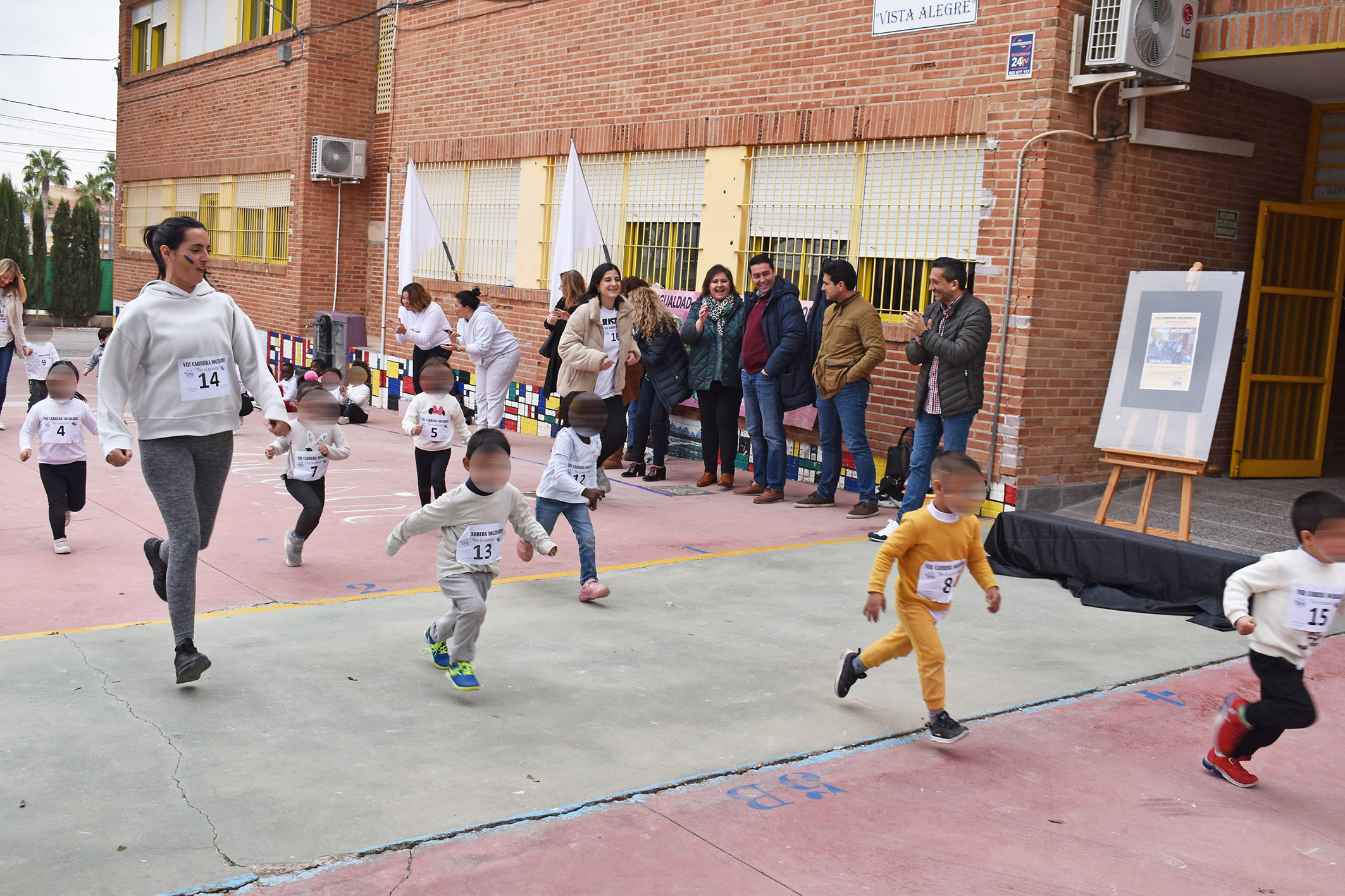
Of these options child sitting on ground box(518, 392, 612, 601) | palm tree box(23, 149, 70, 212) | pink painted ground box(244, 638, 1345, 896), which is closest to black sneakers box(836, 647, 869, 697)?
pink painted ground box(244, 638, 1345, 896)

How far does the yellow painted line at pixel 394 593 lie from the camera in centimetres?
568

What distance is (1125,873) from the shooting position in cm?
371

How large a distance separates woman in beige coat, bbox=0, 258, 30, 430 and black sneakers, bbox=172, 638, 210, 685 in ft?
27.8

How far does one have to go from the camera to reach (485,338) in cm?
1205

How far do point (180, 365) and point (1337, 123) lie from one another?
9.75 meters

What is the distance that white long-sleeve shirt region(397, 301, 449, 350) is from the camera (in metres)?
12.9

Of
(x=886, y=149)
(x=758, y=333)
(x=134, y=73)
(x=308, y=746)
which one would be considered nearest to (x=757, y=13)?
(x=886, y=149)

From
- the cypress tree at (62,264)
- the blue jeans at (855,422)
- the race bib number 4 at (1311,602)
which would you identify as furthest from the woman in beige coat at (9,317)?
the cypress tree at (62,264)

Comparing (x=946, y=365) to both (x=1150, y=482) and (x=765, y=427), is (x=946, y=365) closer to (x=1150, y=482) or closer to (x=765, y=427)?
(x=1150, y=482)

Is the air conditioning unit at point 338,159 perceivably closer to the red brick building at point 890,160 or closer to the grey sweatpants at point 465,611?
the red brick building at point 890,160

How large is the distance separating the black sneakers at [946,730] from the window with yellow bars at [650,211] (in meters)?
7.76

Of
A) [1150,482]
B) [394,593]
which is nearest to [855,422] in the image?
[1150,482]

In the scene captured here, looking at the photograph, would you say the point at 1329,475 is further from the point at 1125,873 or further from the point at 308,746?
the point at 308,746

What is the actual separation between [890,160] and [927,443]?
2863 mm
